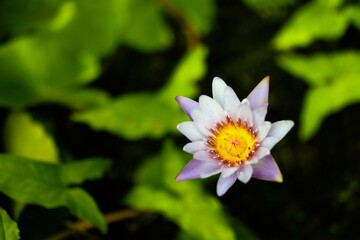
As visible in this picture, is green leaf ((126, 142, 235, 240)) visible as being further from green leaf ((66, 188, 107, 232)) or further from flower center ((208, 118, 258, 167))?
flower center ((208, 118, 258, 167))

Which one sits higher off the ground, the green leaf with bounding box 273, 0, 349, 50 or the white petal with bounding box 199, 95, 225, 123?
the green leaf with bounding box 273, 0, 349, 50

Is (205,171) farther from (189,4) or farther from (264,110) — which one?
(189,4)

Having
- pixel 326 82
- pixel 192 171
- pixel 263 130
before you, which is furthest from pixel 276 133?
pixel 326 82

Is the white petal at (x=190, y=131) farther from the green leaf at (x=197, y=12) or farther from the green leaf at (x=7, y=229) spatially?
the green leaf at (x=197, y=12)

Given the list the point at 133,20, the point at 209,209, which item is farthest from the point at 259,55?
the point at 209,209

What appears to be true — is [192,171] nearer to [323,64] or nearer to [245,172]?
[245,172]

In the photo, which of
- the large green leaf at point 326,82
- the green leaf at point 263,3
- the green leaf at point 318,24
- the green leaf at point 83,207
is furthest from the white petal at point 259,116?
the green leaf at point 263,3

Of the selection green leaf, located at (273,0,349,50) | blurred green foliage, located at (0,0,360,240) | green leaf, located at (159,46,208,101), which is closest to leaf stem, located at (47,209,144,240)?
blurred green foliage, located at (0,0,360,240)
